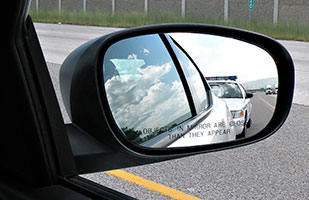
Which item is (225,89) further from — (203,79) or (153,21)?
(153,21)

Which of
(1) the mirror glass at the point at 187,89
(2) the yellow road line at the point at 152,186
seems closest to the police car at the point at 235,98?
(1) the mirror glass at the point at 187,89

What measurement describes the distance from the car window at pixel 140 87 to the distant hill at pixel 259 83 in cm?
22

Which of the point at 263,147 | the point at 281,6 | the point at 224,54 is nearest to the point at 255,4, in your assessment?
the point at 281,6

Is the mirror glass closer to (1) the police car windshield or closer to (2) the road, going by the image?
(1) the police car windshield

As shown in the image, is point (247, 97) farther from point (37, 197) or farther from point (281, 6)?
point (281, 6)

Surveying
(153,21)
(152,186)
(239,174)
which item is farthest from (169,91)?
(153,21)

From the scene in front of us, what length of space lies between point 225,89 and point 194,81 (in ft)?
0.51

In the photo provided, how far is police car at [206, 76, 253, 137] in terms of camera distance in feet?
5.37

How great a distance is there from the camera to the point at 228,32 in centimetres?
180

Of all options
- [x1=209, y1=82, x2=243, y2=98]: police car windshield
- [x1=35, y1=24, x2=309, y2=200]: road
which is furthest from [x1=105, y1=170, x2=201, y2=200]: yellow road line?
[x1=209, y1=82, x2=243, y2=98]: police car windshield

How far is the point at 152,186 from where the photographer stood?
166 inches

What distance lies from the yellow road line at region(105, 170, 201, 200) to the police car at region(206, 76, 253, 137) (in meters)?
2.36

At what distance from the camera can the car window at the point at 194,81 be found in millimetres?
1735

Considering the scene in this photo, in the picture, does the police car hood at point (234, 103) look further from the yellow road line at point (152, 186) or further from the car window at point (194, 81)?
the yellow road line at point (152, 186)
